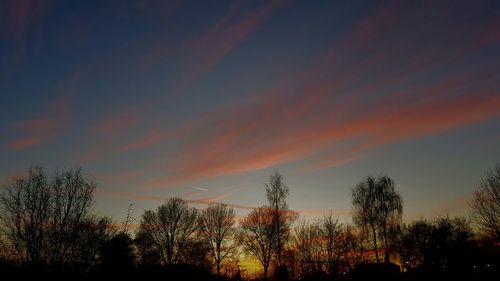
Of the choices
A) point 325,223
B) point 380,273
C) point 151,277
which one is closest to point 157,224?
point 325,223

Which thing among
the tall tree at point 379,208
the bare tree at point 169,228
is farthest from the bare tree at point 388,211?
the bare tree at point 169,228

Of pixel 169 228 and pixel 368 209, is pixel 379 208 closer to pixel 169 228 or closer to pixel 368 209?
pixel 368 209

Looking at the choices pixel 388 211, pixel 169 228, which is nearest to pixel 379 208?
pixel 388 211

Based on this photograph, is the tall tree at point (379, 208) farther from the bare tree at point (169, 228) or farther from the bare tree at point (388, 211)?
the bare tree at point (169, 228)

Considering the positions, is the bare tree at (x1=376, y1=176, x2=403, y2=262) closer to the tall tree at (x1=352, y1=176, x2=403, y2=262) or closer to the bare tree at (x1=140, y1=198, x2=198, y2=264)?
the tall tree at (x1=352, y1=176, x2=403, y2=262)

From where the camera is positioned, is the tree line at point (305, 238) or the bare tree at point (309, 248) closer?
the tree line at point (305, 238)

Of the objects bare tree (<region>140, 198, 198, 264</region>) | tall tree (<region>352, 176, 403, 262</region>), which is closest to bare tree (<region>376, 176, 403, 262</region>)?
tall tree (<region>352, 176, 403, 262</region>)

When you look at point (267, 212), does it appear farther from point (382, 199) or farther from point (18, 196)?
point (18, 196)

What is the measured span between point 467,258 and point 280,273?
38.0 metres

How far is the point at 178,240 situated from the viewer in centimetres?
6369

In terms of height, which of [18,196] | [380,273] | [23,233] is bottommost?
[380,273]

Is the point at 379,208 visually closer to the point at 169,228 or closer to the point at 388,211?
the point at 388,211

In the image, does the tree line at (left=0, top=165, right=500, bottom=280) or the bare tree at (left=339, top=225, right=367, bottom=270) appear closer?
the tree line at (left=0, top=165, right=500, bottom=280)

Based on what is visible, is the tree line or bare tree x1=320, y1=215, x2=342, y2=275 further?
bare tree x1=320, y1=215, x2=342, y2=275
